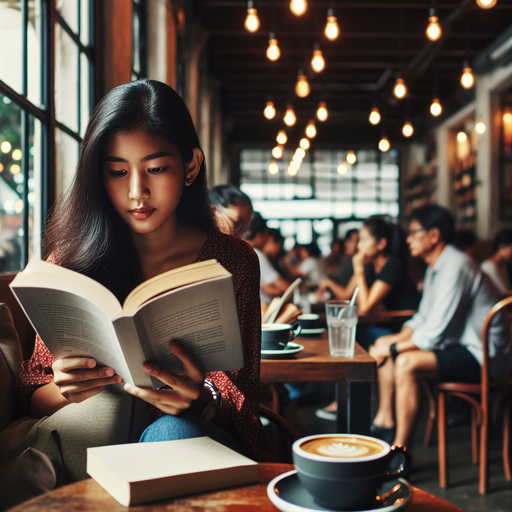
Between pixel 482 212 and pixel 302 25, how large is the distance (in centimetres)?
429

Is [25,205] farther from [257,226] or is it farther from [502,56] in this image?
[502,56]

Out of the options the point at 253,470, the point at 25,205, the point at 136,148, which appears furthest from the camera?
the point at 25,205

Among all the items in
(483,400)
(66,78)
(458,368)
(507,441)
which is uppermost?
(66,78)

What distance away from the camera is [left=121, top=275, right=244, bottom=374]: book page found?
0.83 m

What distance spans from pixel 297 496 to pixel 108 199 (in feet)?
2.76

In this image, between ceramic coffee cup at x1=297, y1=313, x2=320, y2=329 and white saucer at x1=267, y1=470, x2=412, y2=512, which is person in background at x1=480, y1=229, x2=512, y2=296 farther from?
white saucer at x1=267, y1=470, x2=412, y2=512

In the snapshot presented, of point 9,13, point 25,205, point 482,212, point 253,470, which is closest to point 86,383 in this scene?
point 253,470

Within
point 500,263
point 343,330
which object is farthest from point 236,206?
point 500,263

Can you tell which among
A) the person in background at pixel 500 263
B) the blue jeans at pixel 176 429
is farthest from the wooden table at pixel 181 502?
the person in background at pixel 500 263

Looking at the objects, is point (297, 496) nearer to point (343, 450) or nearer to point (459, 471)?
point (343, 450)

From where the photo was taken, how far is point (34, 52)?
243 cm

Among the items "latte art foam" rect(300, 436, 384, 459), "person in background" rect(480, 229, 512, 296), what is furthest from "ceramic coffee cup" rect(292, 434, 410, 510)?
"person in background" rect(480, 229, 512, 296)

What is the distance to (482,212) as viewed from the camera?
9211 mm

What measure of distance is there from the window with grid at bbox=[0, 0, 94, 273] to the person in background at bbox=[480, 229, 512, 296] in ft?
10.7
